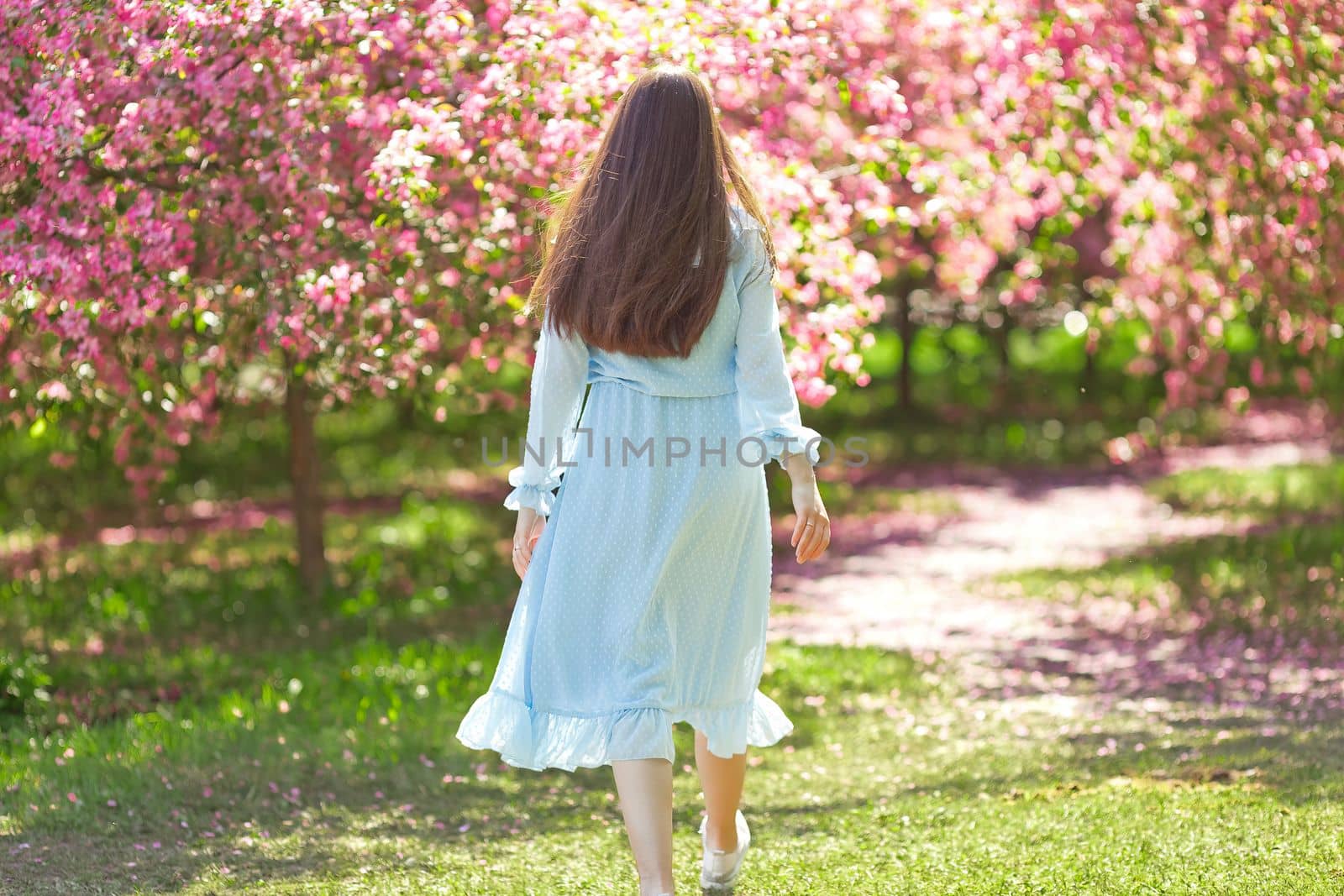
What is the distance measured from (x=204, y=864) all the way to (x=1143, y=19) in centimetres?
473

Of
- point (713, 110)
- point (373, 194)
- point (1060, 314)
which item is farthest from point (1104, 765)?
point (1060, 314)

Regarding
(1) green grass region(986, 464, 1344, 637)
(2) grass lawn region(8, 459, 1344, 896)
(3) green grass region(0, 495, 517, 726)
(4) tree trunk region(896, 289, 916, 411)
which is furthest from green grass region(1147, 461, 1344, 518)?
(3) green grass region(0, 495, 517, 726)

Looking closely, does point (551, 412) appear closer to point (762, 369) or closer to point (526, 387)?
point (762, 369)

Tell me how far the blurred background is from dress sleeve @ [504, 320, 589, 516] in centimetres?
114

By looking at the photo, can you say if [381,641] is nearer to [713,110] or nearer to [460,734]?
[460,734]

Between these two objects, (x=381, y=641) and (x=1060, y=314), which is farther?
(x=1060, y=314)

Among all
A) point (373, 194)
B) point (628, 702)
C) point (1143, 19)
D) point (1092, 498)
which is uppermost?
point (1143, 19)

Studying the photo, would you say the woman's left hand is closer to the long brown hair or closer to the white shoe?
the long brown hair

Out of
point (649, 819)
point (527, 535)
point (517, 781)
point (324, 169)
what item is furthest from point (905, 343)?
point (649, 819)

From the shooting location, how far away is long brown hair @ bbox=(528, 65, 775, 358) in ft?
10.8

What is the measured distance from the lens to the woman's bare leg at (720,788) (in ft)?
11.7

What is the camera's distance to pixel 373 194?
5051mm

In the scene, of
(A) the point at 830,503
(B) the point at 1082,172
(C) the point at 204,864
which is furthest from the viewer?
(A) the point at 830,503

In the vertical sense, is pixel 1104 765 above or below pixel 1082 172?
below
